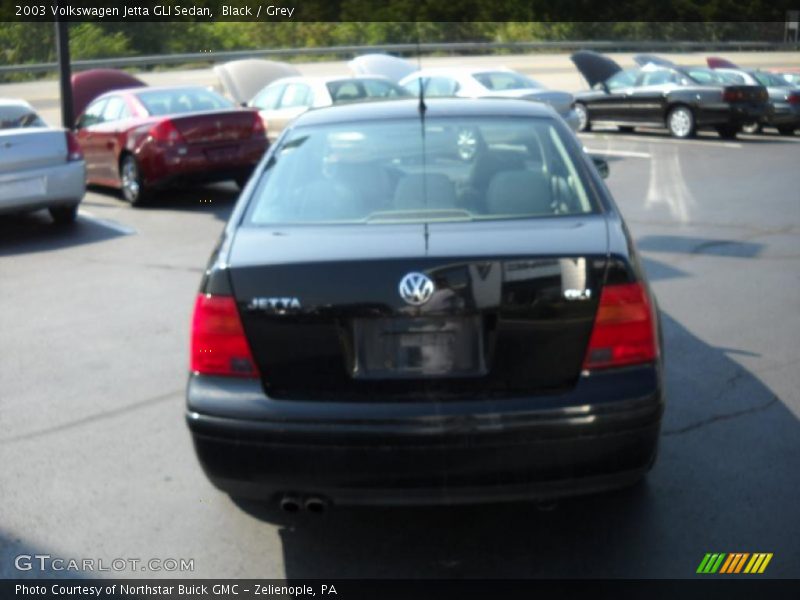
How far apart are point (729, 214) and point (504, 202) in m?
8.70

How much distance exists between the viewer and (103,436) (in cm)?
565

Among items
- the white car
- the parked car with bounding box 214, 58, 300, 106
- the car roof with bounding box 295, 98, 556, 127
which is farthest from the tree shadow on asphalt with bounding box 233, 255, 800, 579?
the parked car with bounding box 214, 58, 300, 106

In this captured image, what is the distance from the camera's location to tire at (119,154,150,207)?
46.0ft

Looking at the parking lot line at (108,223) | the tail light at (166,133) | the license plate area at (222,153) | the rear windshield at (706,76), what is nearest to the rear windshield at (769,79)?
the rear windshield at (706,76)

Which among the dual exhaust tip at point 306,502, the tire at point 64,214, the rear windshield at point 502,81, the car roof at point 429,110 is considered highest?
the car roof at point 429,110

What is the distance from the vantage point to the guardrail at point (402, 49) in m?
29.3

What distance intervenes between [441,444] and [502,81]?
17.8 meters

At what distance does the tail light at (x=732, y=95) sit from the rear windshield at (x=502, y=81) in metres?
3.47

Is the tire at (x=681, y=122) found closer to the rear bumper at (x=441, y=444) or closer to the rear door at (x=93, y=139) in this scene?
the rear door at (x=93, y=139)

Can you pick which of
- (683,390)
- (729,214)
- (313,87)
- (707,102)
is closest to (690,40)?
(707,102)

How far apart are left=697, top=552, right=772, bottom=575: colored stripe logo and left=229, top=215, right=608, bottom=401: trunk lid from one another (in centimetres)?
87

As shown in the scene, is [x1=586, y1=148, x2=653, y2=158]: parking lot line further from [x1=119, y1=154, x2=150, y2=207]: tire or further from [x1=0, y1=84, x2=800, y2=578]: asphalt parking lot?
[x1=0, y1=84, x2=800, y2=578]: asphalt parking lot

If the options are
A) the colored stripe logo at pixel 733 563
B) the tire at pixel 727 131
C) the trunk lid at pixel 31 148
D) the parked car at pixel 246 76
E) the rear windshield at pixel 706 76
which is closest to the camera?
the colored stripe logo at pixel 733 563

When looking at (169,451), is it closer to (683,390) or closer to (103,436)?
(103,436)
